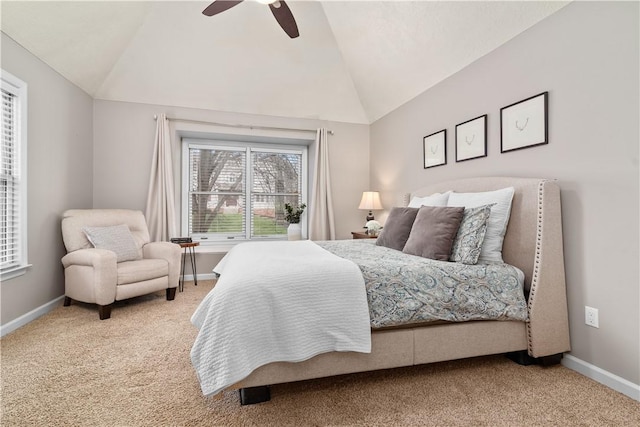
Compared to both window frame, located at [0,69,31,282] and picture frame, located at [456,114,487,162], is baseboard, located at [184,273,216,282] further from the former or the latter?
picture frame, located at [456,114,487,162]

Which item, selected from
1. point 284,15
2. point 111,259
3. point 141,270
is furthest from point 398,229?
point 111,259

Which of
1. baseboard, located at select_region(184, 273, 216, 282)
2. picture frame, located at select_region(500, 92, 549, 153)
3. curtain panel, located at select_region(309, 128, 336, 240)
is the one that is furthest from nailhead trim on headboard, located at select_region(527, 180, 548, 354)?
baseboard, located at select_region(184, 273, 216, 282)

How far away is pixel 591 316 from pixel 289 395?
1.89 m

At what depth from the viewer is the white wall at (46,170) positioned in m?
2.68

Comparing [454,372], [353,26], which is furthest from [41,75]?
[454,372]

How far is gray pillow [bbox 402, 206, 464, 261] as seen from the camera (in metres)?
2.23

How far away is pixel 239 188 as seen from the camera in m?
5.01

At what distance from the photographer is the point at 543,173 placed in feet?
7.42

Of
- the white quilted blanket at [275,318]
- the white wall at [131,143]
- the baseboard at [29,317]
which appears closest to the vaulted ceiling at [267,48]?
the white wall at [131,143]

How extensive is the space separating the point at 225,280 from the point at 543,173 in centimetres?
225

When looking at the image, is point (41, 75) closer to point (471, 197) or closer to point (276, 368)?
point (276, 368)

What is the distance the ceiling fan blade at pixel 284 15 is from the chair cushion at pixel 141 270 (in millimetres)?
2622

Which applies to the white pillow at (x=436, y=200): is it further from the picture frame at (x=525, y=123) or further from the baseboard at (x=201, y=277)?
the baseboard at (x=201, y=277)

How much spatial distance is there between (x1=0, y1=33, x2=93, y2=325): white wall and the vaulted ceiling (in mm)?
188
